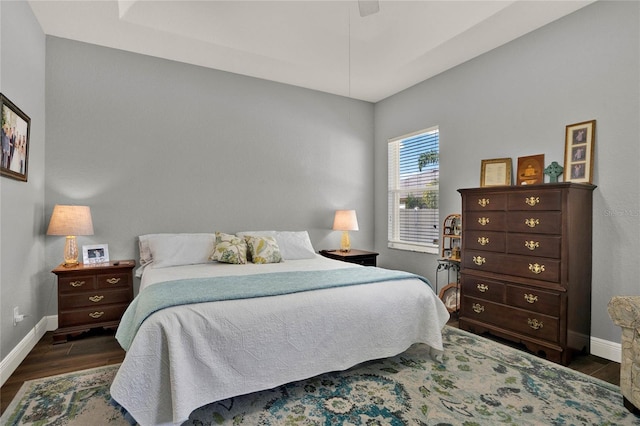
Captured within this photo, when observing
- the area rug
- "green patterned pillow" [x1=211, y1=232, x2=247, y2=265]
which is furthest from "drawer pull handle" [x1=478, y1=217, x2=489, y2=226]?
"green patterned pillow" [x1=211, y1=232, x2=247, y2=265]

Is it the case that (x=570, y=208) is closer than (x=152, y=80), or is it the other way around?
(x=570, y=208)

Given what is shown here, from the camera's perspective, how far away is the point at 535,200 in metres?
2.73

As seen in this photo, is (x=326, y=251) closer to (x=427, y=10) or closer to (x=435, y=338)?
(x=435, y=338)

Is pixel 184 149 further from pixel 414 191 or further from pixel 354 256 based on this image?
pixel 414 191

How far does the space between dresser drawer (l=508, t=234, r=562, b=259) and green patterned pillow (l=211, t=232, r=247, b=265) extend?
245 centimetres

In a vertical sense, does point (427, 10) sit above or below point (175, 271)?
above

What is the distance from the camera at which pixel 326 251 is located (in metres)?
4.58

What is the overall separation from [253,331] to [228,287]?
415 mm

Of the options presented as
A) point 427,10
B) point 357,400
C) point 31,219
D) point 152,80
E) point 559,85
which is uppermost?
point 427,10

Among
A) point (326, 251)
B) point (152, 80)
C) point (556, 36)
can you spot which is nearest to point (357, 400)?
point (326, 251)

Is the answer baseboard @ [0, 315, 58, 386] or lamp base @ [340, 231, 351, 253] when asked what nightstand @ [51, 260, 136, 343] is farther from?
lamp base @ [340, 231, 351, 253]

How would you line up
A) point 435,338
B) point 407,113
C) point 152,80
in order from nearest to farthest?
point 435,338 → point 152,80 → point 407,113

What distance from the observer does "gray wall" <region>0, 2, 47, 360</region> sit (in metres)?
2.31

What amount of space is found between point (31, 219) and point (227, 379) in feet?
7.76
